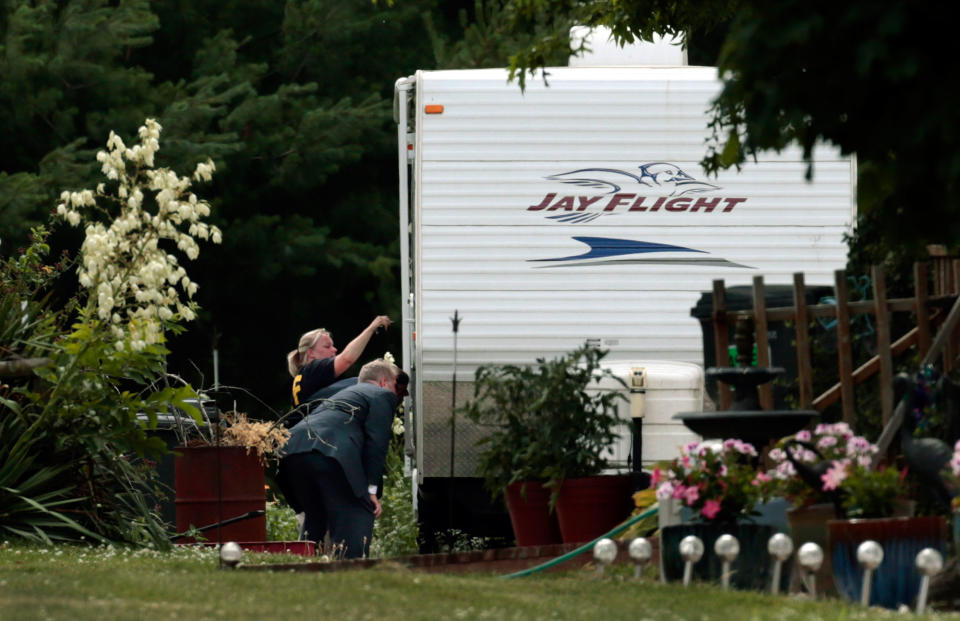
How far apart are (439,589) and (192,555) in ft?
8.17

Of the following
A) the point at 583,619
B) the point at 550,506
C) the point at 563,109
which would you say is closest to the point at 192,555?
the point at 550,506

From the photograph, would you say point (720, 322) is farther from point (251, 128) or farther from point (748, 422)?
point (251, 128)

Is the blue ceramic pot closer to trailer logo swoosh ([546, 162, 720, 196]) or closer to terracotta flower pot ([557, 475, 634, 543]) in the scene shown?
terracotta flower pot ([557, 475, 634, 543])

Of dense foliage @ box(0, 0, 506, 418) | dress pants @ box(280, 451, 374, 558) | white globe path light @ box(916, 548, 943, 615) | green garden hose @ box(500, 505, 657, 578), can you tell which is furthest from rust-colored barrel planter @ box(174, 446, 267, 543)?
dense foliage @ box(0, 0, 506, 418)

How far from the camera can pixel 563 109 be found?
33.5 feet

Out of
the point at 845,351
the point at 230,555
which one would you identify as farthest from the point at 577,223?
the point at 230,555

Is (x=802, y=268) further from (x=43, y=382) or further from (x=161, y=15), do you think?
(x=161, y=15)

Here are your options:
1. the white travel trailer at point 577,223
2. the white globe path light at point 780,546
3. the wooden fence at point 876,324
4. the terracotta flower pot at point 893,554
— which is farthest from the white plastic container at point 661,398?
the terracotta flower pot at point 893,554

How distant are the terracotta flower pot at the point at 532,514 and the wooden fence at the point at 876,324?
53.1 inches

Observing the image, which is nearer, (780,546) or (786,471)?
(780,546)

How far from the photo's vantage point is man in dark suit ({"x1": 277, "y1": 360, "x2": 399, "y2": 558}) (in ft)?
30.4

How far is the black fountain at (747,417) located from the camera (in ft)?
20.6

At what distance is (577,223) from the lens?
9984mm

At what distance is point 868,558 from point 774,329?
14.1ft
